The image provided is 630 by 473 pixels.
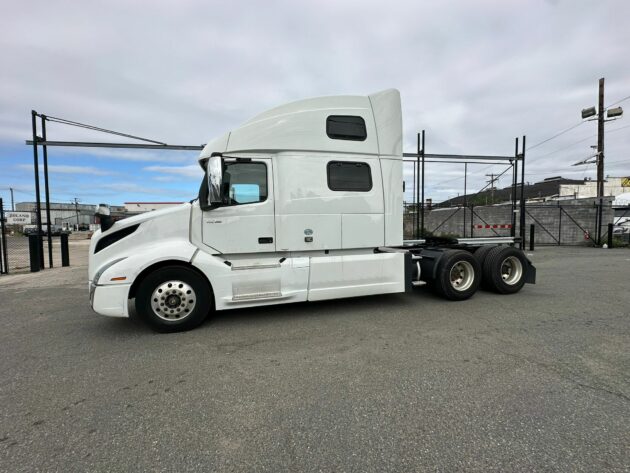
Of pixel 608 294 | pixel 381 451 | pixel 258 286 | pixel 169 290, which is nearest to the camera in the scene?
pixel 381 451

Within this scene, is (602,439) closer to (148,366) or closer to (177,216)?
(148,366)

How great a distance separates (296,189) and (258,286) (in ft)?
5.01

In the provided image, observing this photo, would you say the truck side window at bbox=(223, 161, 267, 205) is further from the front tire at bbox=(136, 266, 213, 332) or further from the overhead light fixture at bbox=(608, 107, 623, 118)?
the overhead light fixture at bbox=(608, 107, 623, 118)

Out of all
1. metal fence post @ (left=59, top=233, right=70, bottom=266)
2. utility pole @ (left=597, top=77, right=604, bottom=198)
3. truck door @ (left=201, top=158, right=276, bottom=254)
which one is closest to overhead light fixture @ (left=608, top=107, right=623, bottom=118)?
utility pole @ (left=597, top=77, right=604, bottom=198)

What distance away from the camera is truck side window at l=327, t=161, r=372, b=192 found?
16.8 ft

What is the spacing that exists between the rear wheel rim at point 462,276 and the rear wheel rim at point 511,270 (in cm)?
83

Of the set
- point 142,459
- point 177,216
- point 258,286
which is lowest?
point 142,459

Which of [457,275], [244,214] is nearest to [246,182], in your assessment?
[244,214]

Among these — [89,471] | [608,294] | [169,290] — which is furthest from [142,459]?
[608,294]

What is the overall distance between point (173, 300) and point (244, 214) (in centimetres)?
150

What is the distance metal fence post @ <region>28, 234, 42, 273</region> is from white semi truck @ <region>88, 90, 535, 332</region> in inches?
319

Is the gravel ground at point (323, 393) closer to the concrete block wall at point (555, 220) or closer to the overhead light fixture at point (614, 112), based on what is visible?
the concrete block wall at point (555, 220)

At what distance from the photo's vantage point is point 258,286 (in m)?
4.80

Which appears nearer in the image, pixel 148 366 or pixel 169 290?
pixel 148 366
